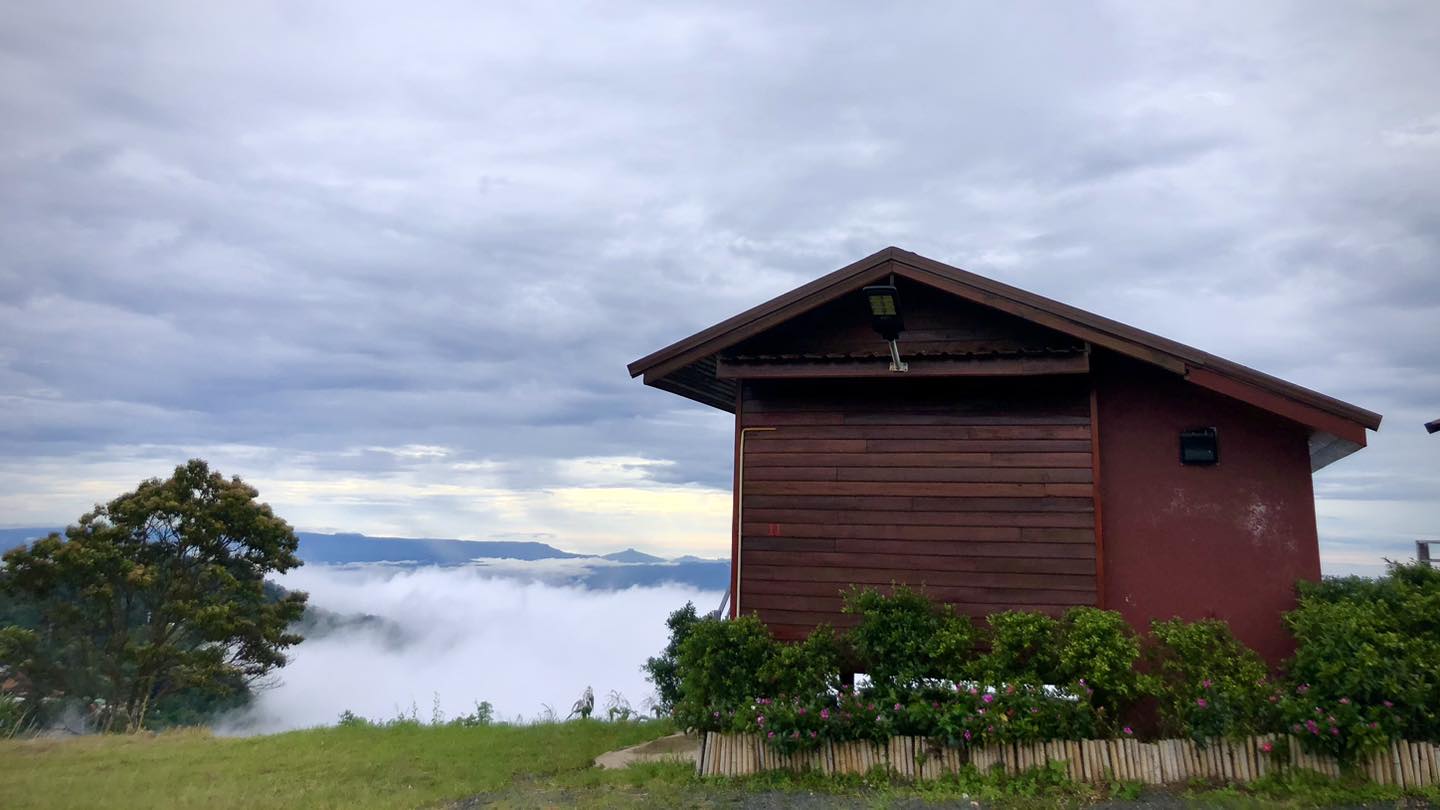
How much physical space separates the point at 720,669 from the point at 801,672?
2.63 ft

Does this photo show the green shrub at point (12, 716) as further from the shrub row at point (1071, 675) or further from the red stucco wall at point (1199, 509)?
the red stucco wall at point (1199, 509)

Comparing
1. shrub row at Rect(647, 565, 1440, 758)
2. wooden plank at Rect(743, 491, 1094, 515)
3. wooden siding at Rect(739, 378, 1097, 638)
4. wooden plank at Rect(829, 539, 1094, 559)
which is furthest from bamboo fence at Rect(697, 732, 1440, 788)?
wooden plank at Rect(743, 491, 1094, 515)

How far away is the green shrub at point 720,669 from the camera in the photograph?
854cm

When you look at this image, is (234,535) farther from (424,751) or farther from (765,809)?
(765,809)

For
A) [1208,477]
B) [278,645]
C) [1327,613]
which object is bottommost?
[278,645]

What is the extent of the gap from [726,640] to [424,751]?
199 inches

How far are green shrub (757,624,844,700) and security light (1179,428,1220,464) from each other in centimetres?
422

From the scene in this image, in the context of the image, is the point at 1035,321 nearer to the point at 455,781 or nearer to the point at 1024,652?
the point at 1024,652

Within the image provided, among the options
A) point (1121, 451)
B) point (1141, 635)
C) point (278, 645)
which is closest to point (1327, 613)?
point (1141, 635)

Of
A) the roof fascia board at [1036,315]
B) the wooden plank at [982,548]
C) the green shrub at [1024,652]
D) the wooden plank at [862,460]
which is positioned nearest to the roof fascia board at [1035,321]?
the roof fascia board at [1036,315]

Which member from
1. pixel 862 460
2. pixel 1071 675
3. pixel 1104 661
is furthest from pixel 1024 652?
pixel 862 460

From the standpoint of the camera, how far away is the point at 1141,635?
888cm

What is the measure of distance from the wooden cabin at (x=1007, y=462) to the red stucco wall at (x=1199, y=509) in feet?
0.06

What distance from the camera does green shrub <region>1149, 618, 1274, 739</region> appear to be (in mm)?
7434
